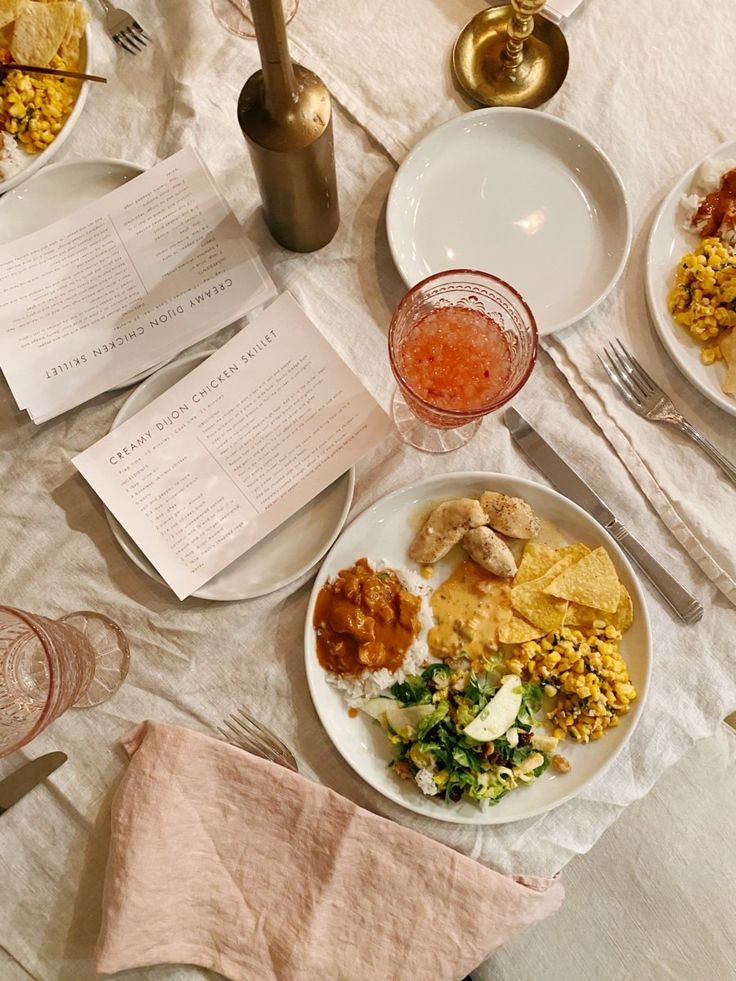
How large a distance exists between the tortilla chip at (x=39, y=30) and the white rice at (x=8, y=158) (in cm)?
14

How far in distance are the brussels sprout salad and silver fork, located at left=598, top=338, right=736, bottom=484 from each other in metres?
0.51

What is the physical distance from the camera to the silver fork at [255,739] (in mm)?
1248

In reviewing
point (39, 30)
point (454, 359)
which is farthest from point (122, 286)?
point (454, 359)

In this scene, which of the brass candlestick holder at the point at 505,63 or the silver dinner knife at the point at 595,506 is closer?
the silver dinner knife at the point at 595,506

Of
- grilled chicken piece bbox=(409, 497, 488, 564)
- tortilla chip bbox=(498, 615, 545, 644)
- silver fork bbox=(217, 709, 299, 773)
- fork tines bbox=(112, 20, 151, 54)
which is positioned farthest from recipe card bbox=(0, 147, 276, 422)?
tortilla chip bbox=(498, 615, 545, 644)

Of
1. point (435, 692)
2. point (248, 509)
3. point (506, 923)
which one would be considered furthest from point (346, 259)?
point (506, 923)

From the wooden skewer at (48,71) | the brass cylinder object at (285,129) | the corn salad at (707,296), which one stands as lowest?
the corn salad at (707,296)

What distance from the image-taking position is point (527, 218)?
4.56 feet

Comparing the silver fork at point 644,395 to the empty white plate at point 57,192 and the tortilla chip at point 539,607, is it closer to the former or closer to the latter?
the tortilla chip at point 539,607

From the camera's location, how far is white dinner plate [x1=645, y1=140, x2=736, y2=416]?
1.31 metres

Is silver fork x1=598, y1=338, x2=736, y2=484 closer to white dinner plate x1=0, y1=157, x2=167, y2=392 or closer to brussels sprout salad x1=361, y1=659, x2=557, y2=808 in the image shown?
brussels sprout salad x1=361, y1=659, x2=557, y2=808

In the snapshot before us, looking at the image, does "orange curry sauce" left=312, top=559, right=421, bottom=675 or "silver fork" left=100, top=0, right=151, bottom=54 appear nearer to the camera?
"orange curry sauce" left=312, top=559, right=421, bottom=675

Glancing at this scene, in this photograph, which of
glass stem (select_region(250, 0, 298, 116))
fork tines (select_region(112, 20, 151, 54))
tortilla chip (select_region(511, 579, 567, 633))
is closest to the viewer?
glass stem (select_region(250, 0, 298, 116))

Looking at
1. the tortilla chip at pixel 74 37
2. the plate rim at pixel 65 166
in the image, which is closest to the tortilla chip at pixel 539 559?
the plate rim at pixel 65 166
